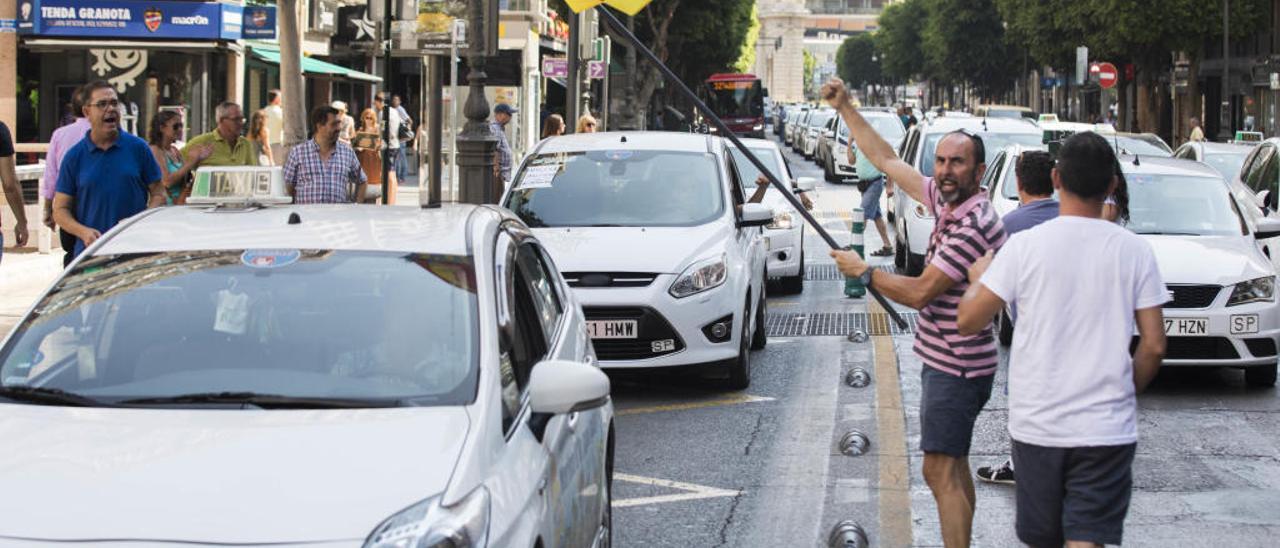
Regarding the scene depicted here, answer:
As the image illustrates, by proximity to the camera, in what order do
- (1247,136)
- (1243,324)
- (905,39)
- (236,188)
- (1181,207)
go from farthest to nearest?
(905,39)
(1247,136)
(1181,207)
(1243,324)
(236,188)

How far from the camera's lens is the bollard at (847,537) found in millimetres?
7309

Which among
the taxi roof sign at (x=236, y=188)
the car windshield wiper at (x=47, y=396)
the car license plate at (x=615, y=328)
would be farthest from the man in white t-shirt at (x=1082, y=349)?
the car license plate at (x=615, y=328)

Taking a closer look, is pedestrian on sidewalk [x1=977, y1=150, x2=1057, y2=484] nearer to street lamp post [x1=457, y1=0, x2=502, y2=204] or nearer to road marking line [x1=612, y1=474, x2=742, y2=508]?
road marking line [x1=612, y1=474, x2=742, y2=508]

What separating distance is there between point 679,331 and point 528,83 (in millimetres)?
40096

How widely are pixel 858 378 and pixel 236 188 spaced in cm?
630

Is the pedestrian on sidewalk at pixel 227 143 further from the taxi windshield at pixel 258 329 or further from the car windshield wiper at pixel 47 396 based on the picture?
the car windshield wiper at pixel 47 396

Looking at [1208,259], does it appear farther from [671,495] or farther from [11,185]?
[11,185]

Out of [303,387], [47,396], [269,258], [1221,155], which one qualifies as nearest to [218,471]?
[303,387]

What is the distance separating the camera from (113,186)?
10000 millimetres

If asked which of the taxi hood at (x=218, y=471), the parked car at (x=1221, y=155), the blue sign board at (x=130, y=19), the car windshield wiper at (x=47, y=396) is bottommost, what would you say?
the taxi hood at (x=218, y=471)

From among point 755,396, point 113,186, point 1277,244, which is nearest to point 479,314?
point 113,186

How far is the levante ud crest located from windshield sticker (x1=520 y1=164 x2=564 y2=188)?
16.1m

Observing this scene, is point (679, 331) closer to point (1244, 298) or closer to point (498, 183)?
point (1244, 298)

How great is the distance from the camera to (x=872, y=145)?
22.0 ft
